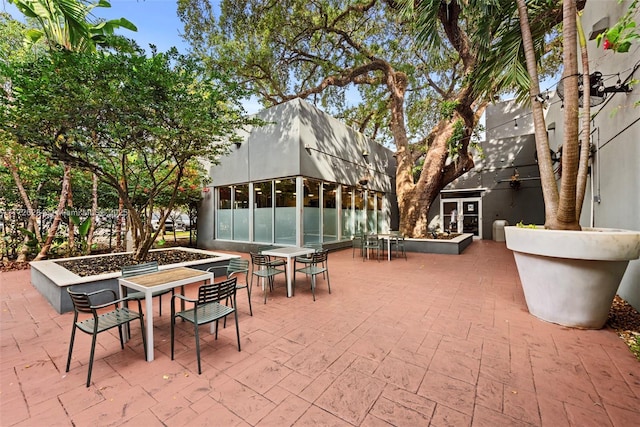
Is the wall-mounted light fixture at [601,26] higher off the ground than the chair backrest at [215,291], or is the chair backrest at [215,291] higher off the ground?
the wall-mounted light fixture at [601,26]

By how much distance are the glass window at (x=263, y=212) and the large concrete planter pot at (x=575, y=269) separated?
7.20 metres

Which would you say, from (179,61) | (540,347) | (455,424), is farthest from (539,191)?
(179,61)

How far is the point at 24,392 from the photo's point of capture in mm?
2092

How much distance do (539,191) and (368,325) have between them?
13325mm

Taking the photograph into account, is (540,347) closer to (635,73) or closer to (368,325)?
(368,325)

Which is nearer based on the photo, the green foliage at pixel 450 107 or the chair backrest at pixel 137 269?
the chair backrest at pixel 137 269

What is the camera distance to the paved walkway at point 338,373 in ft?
6.03

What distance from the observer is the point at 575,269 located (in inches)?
116

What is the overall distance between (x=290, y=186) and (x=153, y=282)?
6067mm

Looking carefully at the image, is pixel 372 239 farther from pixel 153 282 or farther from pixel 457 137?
pixel 153 282

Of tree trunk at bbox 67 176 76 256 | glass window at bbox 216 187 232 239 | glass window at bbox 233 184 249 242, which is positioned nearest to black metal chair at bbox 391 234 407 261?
glass window at bbox 233 184 249 242

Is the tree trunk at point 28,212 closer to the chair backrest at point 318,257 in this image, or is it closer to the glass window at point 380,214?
the chair backrest at point 318,257

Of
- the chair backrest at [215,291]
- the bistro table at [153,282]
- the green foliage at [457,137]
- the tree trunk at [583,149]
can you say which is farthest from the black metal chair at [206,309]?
the green foliage at [457,137]

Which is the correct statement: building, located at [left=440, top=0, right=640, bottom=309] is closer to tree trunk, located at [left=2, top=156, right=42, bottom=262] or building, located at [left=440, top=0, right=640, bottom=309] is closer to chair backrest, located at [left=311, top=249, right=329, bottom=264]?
chair backrest, located at [left=311, top=249, right=329, bottom=264]
